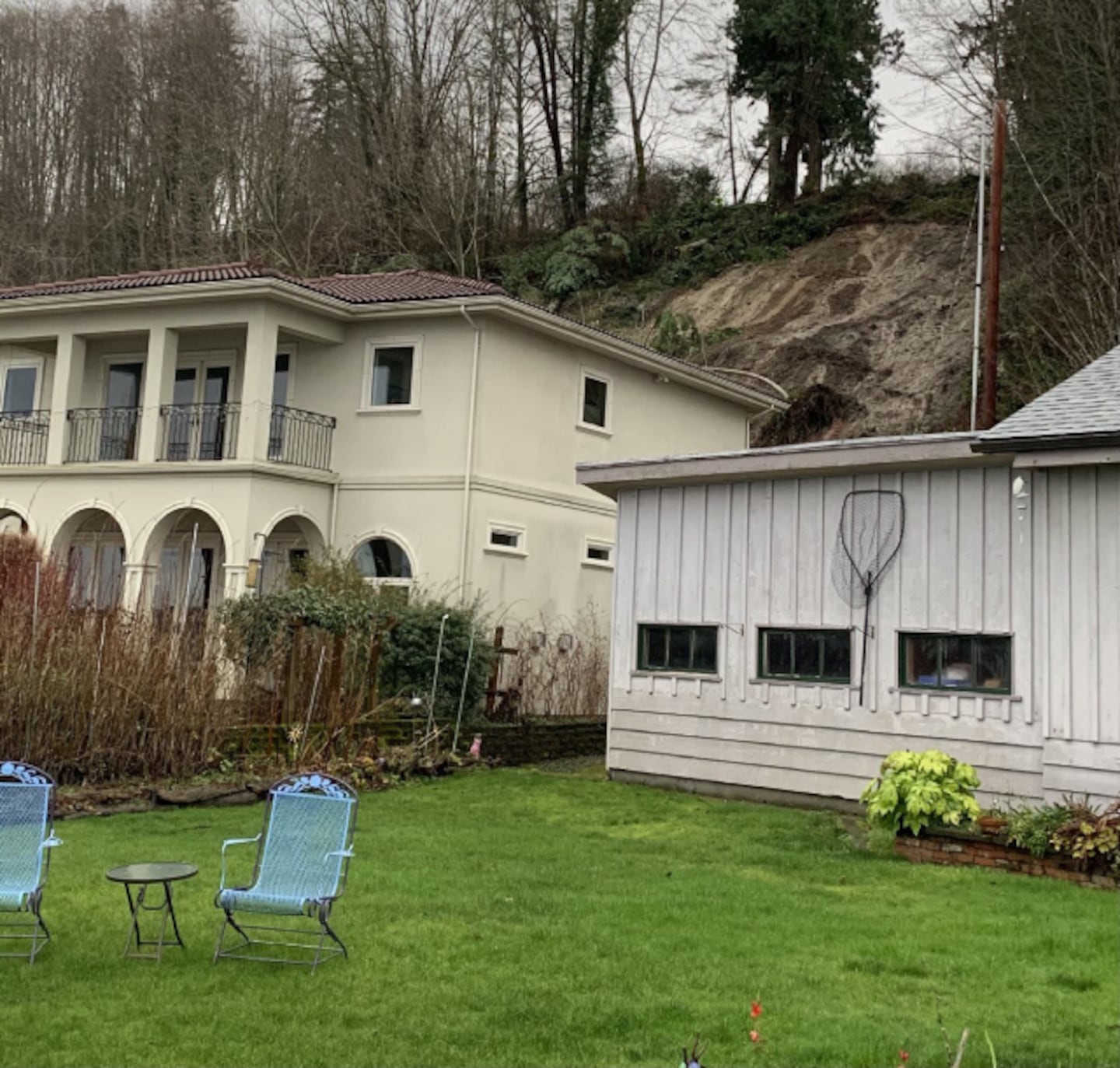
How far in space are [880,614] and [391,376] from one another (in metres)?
11.4

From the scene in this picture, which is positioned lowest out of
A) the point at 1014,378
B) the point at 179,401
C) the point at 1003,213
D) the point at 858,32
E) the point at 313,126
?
the point at 179,401

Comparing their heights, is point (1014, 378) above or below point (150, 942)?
above

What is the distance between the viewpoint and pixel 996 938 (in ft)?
23.2

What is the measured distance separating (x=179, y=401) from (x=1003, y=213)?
18.0 meters

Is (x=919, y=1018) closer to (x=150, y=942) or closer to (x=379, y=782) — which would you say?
(x=150, y=942)

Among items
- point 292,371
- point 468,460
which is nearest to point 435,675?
point 468,460

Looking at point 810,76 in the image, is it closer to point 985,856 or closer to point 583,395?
point 583,395

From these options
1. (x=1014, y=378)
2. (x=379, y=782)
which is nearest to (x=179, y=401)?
(x=379, y=782)

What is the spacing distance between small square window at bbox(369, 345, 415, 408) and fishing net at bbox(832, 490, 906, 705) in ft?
33.4

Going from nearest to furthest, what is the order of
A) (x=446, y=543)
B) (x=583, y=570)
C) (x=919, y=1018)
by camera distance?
(x=919, y=1018) < (x=446, y=543) < (x=583, y=570)

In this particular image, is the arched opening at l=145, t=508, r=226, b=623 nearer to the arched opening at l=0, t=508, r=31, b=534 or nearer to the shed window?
the arched opening at l=0, t=508, r=31, b=534

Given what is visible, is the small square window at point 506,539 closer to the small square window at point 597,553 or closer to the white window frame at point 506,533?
the white window frame at point 506,533

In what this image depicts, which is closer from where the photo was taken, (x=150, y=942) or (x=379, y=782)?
(x=150, y=942)

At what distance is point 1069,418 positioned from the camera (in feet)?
33.4
